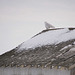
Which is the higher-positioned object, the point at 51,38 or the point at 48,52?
the point at 51,38

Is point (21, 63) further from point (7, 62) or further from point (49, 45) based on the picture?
point (49, 45)

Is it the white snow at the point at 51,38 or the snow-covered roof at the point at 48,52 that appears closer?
the snow-covered roof at the point at 48,52

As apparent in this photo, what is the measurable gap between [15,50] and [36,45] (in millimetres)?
2011

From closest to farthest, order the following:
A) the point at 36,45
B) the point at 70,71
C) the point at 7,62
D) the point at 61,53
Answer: the point at 70,71 → the point at 61,53 → the point at 7,62 → the point at 36,45

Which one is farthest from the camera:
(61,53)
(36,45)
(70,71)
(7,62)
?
(36,45)

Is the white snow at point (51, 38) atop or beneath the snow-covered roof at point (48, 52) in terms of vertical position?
atop

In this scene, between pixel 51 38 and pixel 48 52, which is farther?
pixel 51 38

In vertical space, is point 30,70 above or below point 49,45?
below

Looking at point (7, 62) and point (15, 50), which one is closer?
point (7, 62)

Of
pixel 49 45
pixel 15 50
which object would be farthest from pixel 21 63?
pixel 15 50

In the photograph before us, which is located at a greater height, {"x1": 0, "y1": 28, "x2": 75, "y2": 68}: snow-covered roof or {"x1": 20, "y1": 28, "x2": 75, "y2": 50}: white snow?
{"x1": 20, "y1": 28, "x2": 75, "y2": 50}: white snow

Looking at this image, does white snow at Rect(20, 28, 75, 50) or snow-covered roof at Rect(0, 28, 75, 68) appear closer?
snow-covered roof at Rect(0, 28, 75, 68)

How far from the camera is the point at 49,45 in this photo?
17.4m

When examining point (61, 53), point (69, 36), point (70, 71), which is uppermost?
point (69, 36)
